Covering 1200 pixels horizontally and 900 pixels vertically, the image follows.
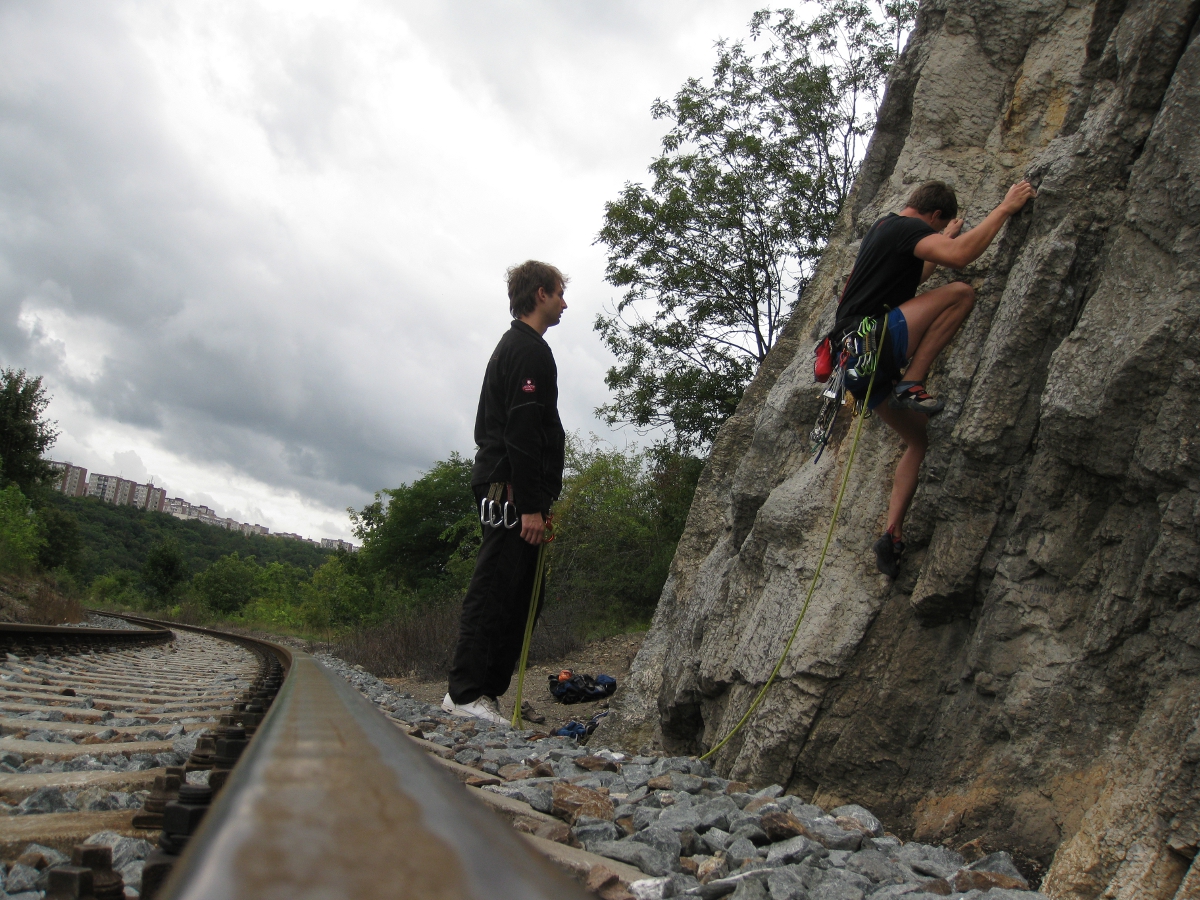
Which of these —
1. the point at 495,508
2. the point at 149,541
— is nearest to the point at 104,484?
the point at 149,541

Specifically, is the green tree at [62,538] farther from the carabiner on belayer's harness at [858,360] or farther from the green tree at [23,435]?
the carabiner on belayer's harness at [858,360]

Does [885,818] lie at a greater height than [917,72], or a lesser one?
lesser

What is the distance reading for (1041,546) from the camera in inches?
117

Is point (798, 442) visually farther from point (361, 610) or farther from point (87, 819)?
point (361, 610)

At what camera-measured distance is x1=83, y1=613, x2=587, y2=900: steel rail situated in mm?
540

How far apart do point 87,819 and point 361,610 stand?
74.4 ft

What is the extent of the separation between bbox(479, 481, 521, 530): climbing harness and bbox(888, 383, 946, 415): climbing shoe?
2.40 m

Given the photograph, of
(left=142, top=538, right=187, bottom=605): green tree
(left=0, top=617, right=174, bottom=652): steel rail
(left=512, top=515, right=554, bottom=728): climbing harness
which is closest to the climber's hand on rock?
(left=512, top=515, right=554, bottom=728): climbing harness

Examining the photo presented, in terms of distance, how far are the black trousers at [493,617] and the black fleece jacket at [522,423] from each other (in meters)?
0.34

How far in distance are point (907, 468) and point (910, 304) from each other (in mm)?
770

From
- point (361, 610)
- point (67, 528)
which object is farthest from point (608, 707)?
point (67, 528)

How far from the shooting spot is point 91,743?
304 cm

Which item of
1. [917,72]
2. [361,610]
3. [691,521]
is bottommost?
[361,610]

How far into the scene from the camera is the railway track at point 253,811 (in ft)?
1.86
